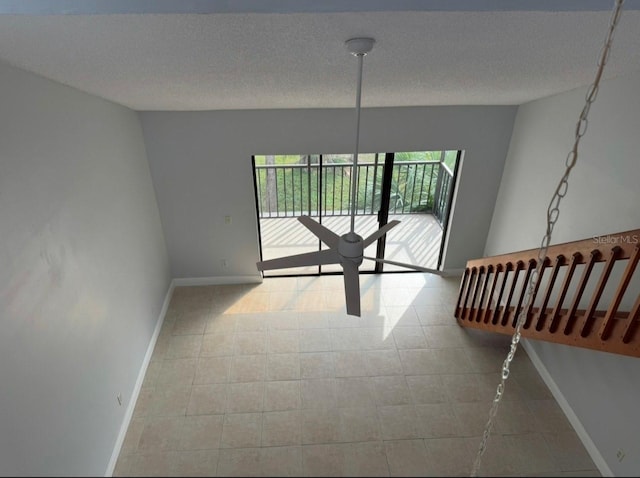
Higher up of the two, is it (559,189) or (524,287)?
(559,189)

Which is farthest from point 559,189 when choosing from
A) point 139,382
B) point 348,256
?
point 139,382

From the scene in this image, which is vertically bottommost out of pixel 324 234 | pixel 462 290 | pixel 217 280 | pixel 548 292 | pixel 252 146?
pixel 217 280

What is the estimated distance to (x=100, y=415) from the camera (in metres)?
2.72

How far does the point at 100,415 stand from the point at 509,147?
14.9 feet

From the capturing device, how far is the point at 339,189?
5871mm

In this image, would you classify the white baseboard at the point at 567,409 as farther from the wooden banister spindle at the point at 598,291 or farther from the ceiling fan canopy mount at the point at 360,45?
the ceiling fan canopy mount at the point at 360,45

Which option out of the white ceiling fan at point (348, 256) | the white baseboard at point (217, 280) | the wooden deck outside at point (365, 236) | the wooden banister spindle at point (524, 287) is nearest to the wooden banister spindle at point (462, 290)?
the wooden banister spindle at point (524, 287)

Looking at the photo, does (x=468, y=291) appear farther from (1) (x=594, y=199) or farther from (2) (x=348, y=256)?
(2) (x=348, y=256)

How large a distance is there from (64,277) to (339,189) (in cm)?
410

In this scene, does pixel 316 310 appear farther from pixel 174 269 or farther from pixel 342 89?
pixel 342 89

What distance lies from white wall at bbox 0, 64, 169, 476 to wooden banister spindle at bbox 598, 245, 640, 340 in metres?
2.73

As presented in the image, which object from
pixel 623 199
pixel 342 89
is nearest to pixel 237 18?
pixel 342 89

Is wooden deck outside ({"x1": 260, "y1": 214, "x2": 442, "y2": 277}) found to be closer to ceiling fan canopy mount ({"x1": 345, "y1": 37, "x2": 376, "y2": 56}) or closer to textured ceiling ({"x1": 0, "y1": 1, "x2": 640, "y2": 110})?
textured ceiling ({"x1": 0, "y1": 1, "x2": 640, "y2": 110})

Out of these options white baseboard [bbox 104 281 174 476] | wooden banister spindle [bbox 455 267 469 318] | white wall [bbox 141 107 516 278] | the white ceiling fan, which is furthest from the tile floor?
the white ceiling fan
